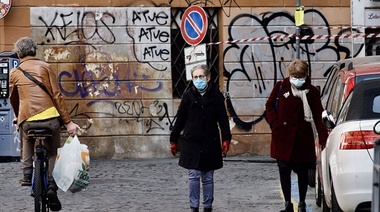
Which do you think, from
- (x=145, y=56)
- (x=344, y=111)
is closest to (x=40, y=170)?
(x=344, y=111)

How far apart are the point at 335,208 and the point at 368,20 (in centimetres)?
1078

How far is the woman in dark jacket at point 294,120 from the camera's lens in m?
11.2

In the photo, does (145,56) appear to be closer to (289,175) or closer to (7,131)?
(7,131)

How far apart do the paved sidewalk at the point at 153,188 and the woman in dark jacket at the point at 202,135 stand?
1.22 m

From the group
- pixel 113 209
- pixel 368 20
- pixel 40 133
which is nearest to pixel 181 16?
pixel 368 20

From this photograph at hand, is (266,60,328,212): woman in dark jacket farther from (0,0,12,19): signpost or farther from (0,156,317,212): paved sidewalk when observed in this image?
(0,0,12,19): signpost

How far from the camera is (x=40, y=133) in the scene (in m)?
10.5

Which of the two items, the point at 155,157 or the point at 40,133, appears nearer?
the point at 40,133

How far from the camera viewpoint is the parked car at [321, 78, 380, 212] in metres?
9.15

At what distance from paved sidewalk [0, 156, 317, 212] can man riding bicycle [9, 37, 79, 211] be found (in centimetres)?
158

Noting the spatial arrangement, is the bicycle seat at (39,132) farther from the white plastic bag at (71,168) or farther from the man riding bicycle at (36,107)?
the white plastic bag at (71,168)

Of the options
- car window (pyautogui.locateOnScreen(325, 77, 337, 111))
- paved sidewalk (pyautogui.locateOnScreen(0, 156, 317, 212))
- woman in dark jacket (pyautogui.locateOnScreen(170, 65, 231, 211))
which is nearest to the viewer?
woman in dark jacket (pyautogui.locateOnScreen(170, 65, 231, 211))

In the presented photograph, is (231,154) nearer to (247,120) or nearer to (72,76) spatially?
(247,120)

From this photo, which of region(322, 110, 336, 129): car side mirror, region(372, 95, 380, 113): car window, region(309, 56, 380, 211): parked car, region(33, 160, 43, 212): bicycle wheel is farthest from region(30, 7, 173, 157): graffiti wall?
region(372, 95, 380, 113): car window
